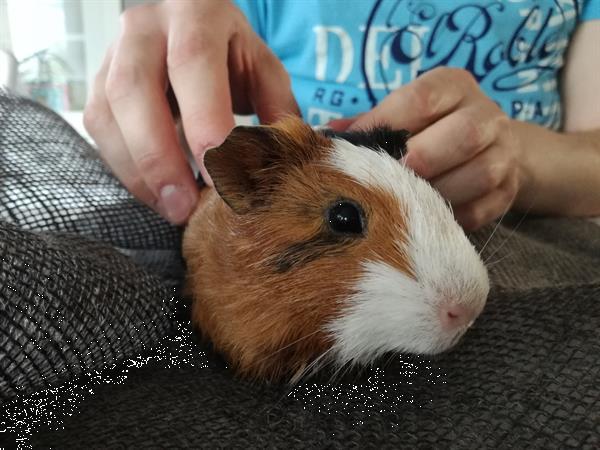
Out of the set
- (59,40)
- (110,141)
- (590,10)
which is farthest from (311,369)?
(59,40)

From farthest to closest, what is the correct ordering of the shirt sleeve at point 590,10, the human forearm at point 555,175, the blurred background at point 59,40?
the blurred background at point 59,40 → the shirt sleeve at point 590,10 → the human forearm at point 555,175

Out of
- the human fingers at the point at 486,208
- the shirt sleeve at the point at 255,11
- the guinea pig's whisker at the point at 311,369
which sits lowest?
the guinea pig's whisker at the point at 311,369

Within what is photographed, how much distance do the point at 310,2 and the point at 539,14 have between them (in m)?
0.62

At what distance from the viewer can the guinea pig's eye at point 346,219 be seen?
66 cm

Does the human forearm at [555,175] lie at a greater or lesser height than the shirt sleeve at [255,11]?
lesser

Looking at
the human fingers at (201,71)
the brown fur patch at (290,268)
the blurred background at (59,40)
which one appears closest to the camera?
the brown fur patch at (290,268)

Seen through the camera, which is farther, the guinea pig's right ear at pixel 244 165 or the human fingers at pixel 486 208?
the human fingers at pixel 486 208

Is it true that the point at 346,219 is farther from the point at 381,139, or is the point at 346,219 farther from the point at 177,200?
the point at 177,200

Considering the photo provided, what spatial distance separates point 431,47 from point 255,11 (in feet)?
1.95

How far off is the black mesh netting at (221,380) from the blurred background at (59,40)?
2212mm

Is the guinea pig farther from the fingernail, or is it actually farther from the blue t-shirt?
the blue t-shirt

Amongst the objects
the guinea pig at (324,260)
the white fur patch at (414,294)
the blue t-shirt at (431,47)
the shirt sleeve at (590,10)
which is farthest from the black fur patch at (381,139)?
the shirt sleeve at (590,10)

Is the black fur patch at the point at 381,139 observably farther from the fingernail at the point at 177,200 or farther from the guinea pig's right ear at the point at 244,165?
the fingernail at the point at 177,200

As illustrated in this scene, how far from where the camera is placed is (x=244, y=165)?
0.72m
